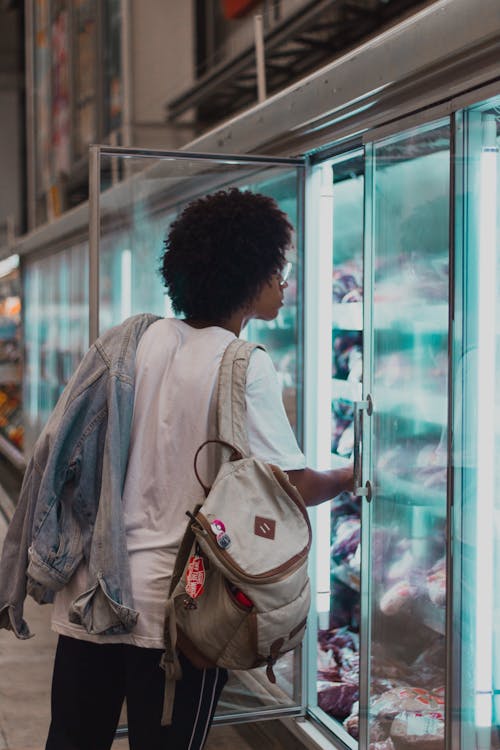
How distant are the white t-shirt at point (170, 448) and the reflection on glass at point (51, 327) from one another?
4.46m

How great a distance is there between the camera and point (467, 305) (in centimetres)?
222

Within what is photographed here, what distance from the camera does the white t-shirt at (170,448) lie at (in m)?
1.92

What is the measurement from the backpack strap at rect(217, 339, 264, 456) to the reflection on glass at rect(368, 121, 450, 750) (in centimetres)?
87

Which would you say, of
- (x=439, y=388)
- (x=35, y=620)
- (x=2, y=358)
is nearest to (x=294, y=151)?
(x=439, y=388)

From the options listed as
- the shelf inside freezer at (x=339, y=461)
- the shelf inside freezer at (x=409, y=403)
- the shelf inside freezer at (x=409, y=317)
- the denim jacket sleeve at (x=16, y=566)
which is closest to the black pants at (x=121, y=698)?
the denim jacket sleeve at (x=16, y=566)

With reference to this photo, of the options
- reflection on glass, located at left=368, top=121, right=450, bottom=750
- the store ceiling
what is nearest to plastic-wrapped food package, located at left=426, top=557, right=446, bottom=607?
reflection on glass, located at left=368, top=121, right=450, bottom=750

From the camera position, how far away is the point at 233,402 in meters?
1.87

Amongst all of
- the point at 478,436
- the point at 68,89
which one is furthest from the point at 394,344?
the point at 68,89

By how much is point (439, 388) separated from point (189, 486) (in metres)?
0.96

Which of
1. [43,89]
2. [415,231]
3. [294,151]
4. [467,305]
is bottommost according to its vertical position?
[467,305]

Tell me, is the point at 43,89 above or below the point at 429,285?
above

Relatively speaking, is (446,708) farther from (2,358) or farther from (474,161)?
(2,358)

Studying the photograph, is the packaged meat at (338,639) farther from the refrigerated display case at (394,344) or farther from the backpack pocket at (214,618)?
the backpack pocket at (214,618)

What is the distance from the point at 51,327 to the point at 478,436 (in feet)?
19.9
